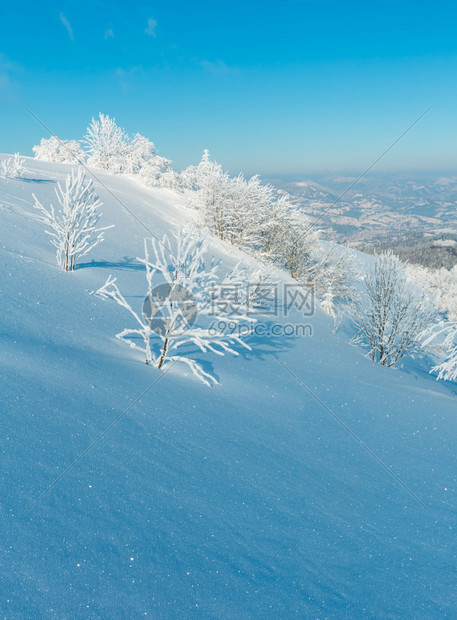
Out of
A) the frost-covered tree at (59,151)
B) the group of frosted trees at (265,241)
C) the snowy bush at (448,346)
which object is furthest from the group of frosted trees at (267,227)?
the frost-covered tree at (59,151)

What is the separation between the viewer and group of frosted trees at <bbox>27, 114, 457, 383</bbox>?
35.4 feet

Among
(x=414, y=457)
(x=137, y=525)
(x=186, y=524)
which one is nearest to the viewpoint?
(x=137, y=525)

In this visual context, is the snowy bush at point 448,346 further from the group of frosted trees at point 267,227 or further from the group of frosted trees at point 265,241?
the group of frosted trees at point 267,227


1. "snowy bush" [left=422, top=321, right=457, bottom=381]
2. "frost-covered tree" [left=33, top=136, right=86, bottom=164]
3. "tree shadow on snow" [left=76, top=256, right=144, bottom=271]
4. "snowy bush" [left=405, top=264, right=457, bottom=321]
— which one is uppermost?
"frost-covered tree" [left=33, top=136, right=86, bottom=164]

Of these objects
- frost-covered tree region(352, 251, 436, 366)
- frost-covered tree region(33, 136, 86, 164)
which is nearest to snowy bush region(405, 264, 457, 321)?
frost-covered tree region(352, 251, 436, 366)

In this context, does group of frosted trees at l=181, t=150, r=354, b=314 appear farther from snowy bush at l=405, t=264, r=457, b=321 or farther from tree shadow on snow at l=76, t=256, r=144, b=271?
snowy bush at l=405, t=264, r=457, b=321

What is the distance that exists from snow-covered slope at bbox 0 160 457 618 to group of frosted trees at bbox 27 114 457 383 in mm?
1695

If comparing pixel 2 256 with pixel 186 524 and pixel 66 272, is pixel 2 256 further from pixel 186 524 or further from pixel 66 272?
pixel 186 524

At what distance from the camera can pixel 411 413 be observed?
6.81 metres

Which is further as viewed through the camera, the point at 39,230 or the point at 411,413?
the point at 39,230

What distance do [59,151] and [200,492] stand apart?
5308cm

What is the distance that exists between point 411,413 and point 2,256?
439 inches

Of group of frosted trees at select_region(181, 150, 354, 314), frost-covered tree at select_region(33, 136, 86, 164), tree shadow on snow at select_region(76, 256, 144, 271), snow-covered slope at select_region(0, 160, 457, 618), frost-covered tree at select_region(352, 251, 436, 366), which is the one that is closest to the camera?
snow-covered slope at select_region(0, 160, 457, 618)

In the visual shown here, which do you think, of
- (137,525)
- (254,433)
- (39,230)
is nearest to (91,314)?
(254,433)
